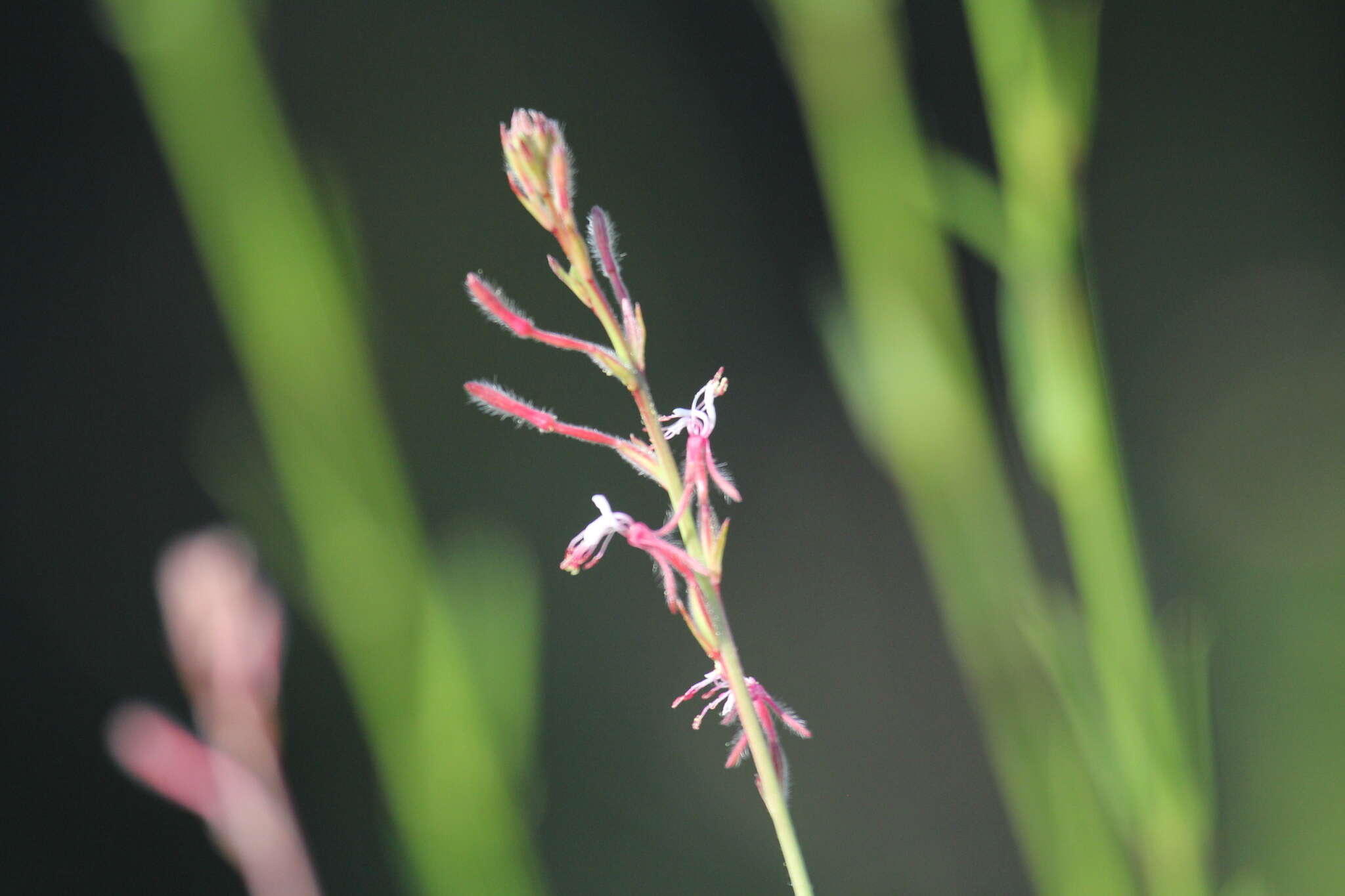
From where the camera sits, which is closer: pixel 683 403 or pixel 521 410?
pixel 521 410

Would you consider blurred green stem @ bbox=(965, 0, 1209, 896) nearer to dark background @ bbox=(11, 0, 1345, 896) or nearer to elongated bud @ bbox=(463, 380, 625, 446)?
elongated bud @ bbox=(463, 380, 625, 446)

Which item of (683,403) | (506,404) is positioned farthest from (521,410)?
(683,403)

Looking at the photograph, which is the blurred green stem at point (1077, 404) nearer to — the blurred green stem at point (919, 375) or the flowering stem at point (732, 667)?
the blurred green stem at point (919, 375)

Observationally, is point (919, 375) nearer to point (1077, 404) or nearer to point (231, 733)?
point (1077, 404)

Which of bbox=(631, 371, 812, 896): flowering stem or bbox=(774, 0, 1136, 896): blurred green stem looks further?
bbox=(774, 0, 1136, 896): blurred green stem

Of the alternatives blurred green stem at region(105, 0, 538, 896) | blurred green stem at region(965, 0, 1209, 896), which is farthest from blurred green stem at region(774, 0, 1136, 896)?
blurred green stem at region(105, 0, 538, 896)

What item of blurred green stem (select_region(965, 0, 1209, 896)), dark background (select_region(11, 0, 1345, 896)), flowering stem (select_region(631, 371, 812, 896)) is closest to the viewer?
flowering stem (select_region(631, 371, 812, 896))

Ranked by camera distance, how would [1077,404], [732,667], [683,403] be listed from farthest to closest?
[683,403], [1077,404], [732,667]
